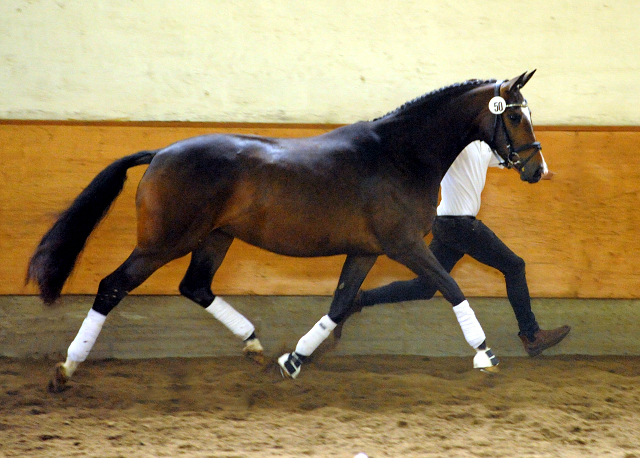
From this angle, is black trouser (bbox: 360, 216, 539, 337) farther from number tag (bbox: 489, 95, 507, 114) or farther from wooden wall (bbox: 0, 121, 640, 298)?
number tag (bbox: 489, 95, 507, 114)

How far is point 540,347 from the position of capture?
364 cm

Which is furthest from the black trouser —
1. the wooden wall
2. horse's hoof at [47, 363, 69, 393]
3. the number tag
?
horse's hoof at [47, 363, 69, 393]

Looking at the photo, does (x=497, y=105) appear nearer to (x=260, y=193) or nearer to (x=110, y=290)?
(x=260, y=193)

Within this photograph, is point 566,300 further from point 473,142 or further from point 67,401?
point 67,401

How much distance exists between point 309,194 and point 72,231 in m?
1.33

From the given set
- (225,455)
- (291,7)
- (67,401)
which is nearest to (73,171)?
(67,401)

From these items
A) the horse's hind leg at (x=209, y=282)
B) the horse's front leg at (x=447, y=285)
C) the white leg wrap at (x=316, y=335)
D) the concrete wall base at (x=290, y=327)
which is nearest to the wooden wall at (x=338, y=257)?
the concrete wall base at (x=290, y=327)

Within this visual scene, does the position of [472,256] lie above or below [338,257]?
above

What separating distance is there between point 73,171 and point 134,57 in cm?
88

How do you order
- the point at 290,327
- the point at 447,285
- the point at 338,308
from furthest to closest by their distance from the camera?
the point at 290,327 → the point at 338,308 → the point at 447,285

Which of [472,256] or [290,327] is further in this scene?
[290,327]

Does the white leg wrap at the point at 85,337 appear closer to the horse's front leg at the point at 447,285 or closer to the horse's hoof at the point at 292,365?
the horse's hoof at the point at 292,365

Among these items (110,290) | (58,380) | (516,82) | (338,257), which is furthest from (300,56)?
(58,380)

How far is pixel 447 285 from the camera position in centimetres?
307
